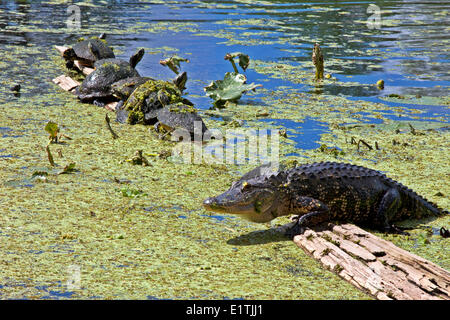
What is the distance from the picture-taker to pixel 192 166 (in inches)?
232

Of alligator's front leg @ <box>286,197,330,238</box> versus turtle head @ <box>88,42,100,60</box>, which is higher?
turtle head @ <box>88,42,100,60</box>

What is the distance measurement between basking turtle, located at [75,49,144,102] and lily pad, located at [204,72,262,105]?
1.31 meters

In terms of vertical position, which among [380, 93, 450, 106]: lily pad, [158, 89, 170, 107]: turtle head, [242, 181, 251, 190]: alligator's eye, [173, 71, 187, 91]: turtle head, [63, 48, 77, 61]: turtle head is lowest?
[242, 181, 251, 190]: alligator's eye

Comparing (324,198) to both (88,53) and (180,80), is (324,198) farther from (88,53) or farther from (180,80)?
(88,53)

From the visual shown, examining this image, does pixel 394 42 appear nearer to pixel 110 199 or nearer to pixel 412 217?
pixel 412 217

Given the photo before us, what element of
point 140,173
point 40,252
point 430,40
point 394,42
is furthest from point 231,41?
point 40,252

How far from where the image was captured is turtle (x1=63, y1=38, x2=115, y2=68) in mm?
9562

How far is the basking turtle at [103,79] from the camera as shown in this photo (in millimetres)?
8273

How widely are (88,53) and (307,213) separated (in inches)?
249

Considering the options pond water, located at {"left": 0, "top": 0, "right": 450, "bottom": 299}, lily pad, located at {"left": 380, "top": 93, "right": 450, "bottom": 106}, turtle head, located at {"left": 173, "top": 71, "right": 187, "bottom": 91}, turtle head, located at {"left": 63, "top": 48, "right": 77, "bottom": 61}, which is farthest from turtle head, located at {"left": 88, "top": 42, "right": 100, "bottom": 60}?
lily pad, located at {"left": 380, "top": 93, "right": 450, "bottom": 106}

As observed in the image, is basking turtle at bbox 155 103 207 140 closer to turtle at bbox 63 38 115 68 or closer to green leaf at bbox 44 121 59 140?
green leaf at bbox 44 121 59 140

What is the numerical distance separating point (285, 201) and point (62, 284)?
1.82 m
